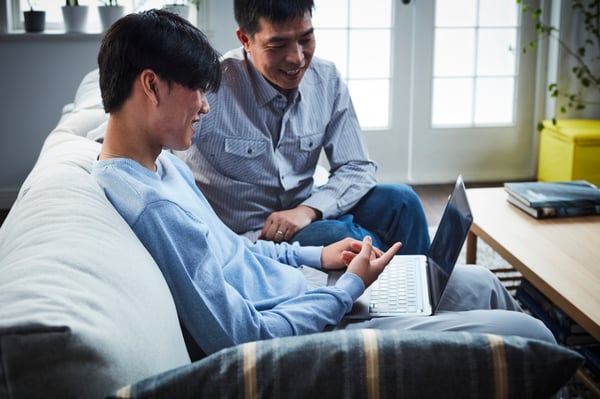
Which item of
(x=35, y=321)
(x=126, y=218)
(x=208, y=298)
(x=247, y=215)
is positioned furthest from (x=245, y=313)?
(x=247, y=215)

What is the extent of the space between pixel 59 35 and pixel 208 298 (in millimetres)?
3027

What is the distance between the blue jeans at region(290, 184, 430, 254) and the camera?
214cm

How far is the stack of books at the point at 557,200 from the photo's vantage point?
2412 millimetres

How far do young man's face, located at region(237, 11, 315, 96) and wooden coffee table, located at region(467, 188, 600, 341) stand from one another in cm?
78

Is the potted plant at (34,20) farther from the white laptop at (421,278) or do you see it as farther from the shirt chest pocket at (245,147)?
the white laptop at (421,278)

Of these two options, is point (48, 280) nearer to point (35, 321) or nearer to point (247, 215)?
point (35, 321)

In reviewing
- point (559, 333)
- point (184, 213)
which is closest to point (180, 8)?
point (559, 333)

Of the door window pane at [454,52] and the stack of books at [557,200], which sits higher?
the door window pane at [454,52]

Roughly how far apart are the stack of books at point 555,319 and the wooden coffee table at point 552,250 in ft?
0.54

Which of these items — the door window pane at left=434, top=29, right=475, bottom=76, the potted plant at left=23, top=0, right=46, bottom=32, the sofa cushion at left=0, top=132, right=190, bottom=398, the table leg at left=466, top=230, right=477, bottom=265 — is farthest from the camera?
the door window pane at left=434, top=29, right=475, bottom=76

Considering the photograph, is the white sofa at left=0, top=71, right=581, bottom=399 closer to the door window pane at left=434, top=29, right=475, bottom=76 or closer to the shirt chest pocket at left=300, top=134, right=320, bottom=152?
the shirt chest pocket at left=300, top=134, right=320, bottom=152

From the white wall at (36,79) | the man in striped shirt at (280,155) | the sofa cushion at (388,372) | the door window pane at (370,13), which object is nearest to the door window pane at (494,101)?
the door window pane at (370,13)

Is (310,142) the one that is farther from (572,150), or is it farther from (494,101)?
(494,101)

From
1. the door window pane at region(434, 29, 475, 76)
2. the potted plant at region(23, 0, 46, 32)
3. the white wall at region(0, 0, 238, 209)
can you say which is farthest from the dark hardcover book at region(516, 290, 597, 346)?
the potted plant at region(23, 0, 46, 32)
